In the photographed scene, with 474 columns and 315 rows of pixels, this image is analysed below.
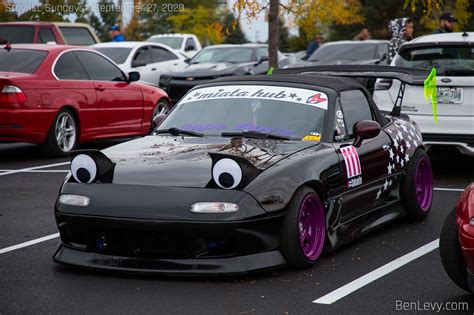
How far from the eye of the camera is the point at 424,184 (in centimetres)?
898

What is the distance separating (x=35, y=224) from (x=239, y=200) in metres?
2.78

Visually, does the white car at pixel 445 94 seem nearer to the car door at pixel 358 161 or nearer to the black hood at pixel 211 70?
the car door at pixel 358 161

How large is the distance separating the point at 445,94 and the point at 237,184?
17.8 feet

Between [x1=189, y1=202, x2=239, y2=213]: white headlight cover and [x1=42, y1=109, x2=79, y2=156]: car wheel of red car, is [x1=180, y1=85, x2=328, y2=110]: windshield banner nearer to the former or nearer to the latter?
[x1=189, y1=202, x2=239, y2=213]: white headlight cover

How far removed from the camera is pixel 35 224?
27.8ft

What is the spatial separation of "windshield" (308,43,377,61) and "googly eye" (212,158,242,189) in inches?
580

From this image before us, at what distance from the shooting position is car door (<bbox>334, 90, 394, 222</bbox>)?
743cm

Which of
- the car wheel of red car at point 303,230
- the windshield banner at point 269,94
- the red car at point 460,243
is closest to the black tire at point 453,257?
the red car at point 460,243

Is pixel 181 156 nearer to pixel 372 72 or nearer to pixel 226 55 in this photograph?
pixel 372 72

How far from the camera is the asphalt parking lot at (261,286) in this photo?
5.80m

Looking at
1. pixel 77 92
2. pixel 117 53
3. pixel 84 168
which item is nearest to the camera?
pixel 84 168

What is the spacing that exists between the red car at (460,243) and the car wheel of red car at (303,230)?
1010 mm

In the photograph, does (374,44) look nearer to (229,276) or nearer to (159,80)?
(159,80)

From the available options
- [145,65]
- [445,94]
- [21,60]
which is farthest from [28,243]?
[145,65]
